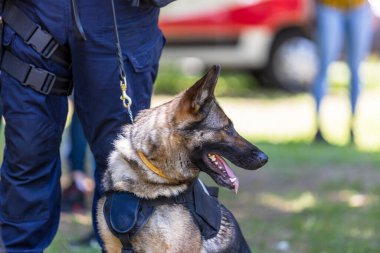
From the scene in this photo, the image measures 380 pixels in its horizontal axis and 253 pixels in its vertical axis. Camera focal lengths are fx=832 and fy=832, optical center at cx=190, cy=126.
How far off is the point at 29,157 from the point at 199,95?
35.9 inches

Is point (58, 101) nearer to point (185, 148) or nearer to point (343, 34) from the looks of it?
point (185, 148)

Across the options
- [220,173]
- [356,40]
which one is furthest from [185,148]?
[356,40]

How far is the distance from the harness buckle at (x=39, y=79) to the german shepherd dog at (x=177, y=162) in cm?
48

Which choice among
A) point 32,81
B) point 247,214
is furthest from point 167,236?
point 247,214

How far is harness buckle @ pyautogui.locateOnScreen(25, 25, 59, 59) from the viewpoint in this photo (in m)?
3.69

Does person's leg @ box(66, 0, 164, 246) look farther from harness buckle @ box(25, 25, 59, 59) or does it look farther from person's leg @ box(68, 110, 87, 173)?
person's leg @ box(68, 110, 87, 173)

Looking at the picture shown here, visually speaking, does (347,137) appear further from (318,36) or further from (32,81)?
(32,81)

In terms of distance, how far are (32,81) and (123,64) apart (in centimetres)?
42

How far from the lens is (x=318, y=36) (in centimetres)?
861

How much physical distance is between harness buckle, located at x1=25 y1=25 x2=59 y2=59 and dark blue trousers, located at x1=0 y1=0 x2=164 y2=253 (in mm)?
32

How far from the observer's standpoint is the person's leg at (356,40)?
841 cm

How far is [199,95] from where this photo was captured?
3447mm

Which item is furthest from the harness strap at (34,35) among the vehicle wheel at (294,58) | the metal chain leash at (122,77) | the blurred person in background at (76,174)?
the vehicle wheel at (294,58)

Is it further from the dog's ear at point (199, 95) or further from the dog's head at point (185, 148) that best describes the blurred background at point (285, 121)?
the dog's ear at point (199, 95)
